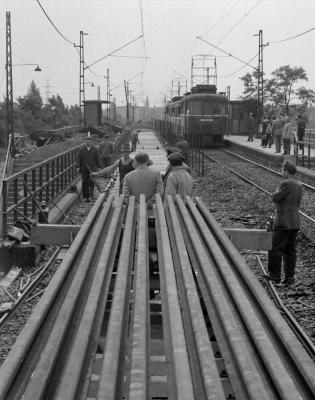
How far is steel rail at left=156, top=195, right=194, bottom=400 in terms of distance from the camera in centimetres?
262

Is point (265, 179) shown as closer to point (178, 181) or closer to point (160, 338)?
point (178, 181)

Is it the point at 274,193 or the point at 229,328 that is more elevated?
the point at 274,193

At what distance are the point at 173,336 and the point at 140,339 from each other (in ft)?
0.56

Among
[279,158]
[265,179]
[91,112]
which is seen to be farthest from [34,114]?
[265,179]

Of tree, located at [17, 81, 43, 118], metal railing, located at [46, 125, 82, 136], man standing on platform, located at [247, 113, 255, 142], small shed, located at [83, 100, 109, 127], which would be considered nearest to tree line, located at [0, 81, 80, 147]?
tree, located at [17, 81, 43, 118]

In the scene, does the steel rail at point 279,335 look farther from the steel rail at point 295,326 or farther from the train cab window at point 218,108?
the train cab window at point 218,108

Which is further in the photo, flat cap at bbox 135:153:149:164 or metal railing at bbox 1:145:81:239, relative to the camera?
metal railing at bbox 1:145:81:239

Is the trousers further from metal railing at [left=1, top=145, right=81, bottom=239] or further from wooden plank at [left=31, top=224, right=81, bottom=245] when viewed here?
metal railing at [left=1, top=145, right=81, bottom=239]

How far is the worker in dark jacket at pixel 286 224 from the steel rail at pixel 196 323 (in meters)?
2.54

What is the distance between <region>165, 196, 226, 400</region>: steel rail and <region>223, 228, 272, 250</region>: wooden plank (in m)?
0.93

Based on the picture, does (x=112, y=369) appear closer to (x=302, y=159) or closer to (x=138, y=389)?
(x=138, y=389)

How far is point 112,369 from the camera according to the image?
277 cm

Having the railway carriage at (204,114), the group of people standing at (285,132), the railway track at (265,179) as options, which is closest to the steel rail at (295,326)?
the railway track at (265,179)

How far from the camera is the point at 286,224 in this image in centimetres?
794
